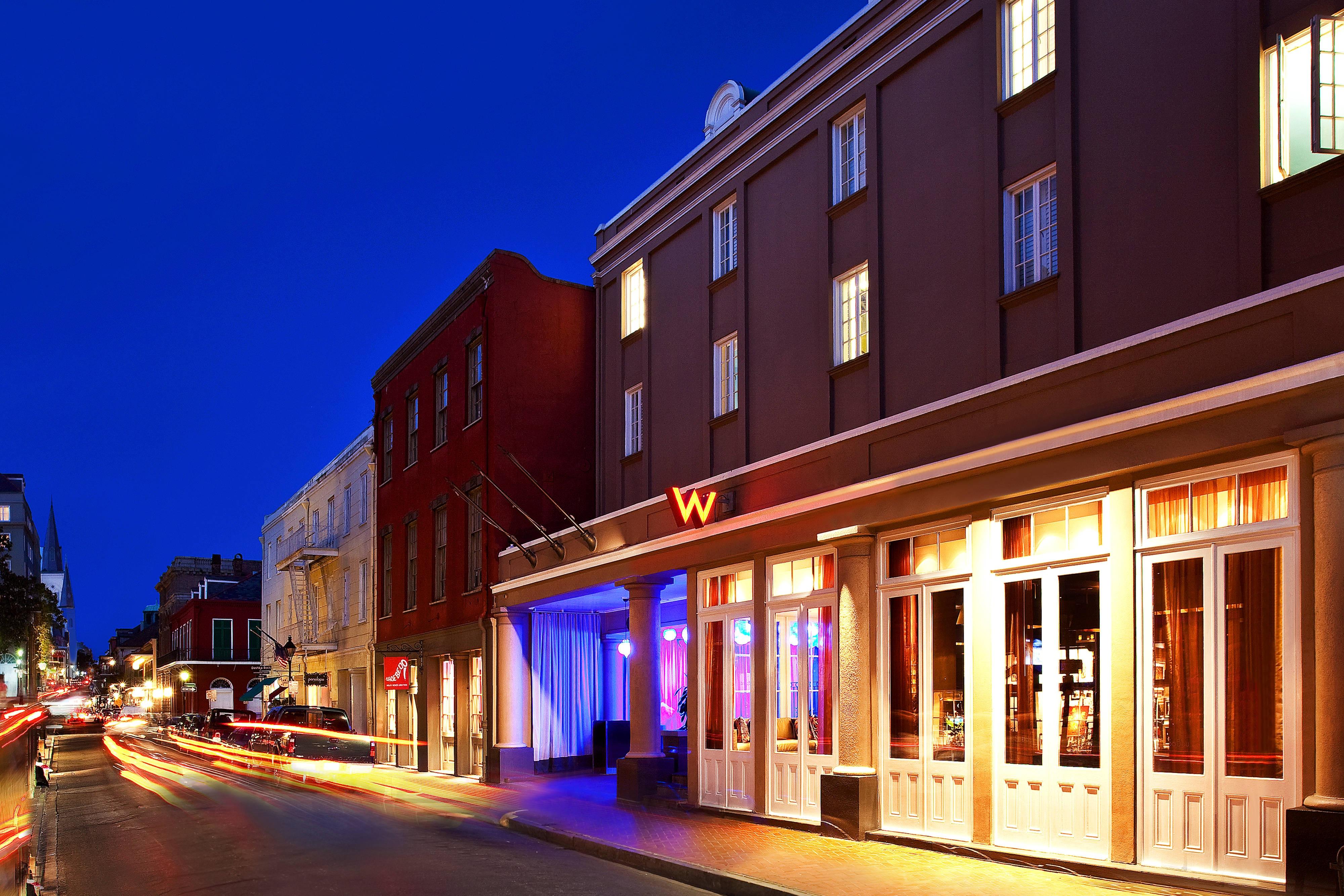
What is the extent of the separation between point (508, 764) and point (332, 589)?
19.5 m

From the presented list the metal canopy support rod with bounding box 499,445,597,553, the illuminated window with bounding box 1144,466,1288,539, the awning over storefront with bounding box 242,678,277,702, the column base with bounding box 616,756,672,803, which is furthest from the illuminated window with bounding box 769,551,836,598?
the awning over storefront with bounding box 242,678,277,702

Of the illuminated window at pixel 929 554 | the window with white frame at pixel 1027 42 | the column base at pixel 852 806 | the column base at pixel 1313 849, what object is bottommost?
the column base at pixel 852 806

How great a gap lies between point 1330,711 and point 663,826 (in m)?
8.78

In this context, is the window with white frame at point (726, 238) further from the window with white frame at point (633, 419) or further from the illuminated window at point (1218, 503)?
the illuminated window at point (1218, 503)

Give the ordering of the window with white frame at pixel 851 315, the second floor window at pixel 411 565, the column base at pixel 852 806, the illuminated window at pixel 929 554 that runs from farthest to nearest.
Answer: the second floor window at pixel 411 565 < the window with white frame at pixel 851 315 < the column base at pixel 852 806 < the illuminated window at pixel 929 554

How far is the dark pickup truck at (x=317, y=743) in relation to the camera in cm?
3006

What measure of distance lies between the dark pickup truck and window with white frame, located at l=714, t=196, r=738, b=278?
16.3 meters

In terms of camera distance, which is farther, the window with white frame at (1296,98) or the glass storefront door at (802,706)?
the glass storefront door at (802,706)

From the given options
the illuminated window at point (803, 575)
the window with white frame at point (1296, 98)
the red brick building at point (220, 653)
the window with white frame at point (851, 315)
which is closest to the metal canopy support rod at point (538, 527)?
the illuminated window at point (803, 575)

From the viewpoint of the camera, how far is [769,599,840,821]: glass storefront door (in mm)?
15297

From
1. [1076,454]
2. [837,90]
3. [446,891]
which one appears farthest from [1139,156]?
[446,891]

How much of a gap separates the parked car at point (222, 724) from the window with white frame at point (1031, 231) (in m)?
38.1

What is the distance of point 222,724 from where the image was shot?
49.2 m

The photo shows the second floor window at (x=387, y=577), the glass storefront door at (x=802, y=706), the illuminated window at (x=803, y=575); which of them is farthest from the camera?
the second floor window at (x=387, y=577)
